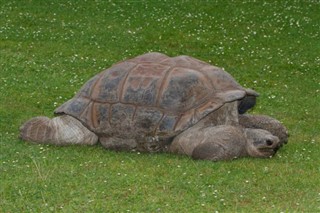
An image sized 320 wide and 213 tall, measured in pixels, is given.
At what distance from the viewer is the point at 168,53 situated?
73.6 ft

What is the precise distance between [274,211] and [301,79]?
1086 centimetres

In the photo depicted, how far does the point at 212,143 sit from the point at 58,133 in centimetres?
242

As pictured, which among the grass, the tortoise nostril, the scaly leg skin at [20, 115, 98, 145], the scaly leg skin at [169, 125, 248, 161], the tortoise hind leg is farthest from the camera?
the scaly leg skin at [20, 115, 98, 145]

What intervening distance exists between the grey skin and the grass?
27cm

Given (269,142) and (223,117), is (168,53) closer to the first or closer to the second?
(223,117)

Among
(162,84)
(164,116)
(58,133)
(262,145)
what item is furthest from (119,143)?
(262,145)

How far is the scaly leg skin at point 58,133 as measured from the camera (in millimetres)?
13062

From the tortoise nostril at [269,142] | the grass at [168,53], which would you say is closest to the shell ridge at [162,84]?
the grass at [168,53]

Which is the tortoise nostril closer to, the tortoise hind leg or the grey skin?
the grey skin

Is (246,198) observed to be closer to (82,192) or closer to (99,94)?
(82,192)

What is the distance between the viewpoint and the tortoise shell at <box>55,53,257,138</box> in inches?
493

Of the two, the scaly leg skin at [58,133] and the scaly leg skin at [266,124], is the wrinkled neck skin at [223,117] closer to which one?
the scaly leg skin at [266,124]

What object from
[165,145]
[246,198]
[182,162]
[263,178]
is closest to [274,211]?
[246,198]

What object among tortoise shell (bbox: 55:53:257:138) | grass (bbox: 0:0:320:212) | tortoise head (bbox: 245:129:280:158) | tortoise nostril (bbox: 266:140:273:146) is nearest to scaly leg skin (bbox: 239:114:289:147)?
grass (bbox: 0:0:320:212)
